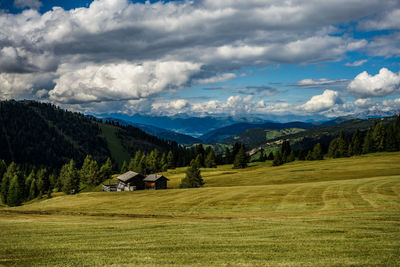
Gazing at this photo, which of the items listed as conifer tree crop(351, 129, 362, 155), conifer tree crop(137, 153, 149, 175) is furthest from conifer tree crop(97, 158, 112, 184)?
conifer tree crop(351, 129, 362, 155)

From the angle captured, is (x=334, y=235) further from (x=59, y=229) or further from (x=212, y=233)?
(x=59, y=229)

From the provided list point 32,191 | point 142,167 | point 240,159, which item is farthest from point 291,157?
point 32,191

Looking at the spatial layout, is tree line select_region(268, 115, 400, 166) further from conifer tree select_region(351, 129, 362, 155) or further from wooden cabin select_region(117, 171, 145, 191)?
wooden cabin select_region(117, 171, 145, 191)

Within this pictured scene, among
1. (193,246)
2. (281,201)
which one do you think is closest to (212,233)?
(193,246)

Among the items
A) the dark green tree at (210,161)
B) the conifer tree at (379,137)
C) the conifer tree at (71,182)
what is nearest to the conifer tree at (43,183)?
the conifer tree at (71,182)

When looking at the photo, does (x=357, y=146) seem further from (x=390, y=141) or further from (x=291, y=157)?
(x=291, y=157)

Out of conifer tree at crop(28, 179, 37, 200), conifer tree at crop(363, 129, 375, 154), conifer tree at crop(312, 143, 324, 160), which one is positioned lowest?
conifer tree at crop(28, 179, 37, 200)

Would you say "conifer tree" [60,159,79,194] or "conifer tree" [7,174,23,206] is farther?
"conifer tree" [60,159,79,194]

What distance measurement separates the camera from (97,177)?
133125 millimetres

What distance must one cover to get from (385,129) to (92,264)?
145 meters

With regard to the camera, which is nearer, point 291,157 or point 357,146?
point 357,146

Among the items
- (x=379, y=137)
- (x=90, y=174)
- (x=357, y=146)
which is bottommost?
(x=90, y=174)

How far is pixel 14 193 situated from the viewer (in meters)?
112

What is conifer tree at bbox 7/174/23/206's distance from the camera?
11206cm
